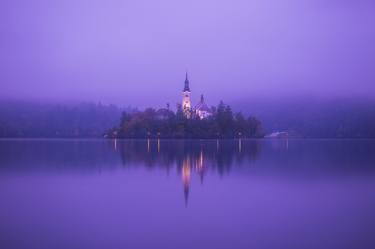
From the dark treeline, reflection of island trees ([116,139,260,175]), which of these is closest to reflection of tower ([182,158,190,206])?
reflection of island trees ([116,139,260,175])

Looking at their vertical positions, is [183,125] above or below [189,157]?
above

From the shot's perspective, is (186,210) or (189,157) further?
(189,157)

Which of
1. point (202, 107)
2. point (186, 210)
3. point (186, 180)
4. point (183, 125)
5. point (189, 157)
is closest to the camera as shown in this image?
point (186, 210)

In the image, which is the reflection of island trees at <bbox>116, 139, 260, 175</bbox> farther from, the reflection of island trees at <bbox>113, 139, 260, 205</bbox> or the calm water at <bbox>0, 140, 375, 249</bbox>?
the calm water at <bbox>0, 140, 375, 249</bbox>

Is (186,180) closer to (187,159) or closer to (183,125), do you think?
(187,159)

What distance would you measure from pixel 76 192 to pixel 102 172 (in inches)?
270

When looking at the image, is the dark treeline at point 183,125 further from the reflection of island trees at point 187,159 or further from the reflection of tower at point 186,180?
the reflection of tower at point 186,180

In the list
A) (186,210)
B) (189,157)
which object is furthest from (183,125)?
(186,210)

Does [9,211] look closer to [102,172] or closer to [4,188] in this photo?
[4,188]

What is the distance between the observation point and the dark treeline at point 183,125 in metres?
118

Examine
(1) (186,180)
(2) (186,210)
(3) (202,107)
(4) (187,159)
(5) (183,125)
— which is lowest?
(2) (186,210)

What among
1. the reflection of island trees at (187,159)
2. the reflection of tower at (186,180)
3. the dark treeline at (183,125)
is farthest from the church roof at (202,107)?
the reflection of tower at (186,180)

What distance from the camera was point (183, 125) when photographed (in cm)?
11719

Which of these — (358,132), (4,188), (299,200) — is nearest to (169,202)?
(299,200)
